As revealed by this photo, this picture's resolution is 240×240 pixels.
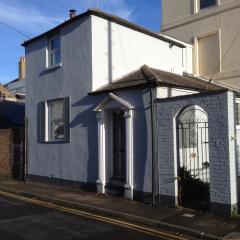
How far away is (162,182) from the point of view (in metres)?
10.7

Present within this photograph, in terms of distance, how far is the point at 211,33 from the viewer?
17984 mm

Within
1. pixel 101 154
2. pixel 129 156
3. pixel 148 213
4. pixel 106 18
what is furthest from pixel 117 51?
pixel 148 213

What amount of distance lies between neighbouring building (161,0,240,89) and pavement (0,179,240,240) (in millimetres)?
8327

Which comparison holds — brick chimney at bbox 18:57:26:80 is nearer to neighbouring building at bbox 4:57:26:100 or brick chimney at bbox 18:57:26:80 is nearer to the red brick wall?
neighbouring building at bbox 4:57:26:100

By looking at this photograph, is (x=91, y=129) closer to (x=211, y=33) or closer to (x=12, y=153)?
(x=12, y=153)

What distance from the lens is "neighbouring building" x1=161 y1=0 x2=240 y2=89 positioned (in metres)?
17.1

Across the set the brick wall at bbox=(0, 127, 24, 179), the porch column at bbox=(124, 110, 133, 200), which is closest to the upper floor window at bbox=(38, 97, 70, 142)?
the brick wall at bbox=(0, 127, 24, 179)

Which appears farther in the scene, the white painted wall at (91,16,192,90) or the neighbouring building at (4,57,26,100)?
the neighbouring building at (4,57,26,100)

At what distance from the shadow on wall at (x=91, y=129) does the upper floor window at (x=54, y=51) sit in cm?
255

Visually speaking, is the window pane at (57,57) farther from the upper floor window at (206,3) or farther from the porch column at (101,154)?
the upper floor window at (206,3)

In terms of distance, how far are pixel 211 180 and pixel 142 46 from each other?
6.89m

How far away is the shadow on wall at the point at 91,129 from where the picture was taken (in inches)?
510

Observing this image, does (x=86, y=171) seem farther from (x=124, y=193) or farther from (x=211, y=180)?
(x=211, y=180)

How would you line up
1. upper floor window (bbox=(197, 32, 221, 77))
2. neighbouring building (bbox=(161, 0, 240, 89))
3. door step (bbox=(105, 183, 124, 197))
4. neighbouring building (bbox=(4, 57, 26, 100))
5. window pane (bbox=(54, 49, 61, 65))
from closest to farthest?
1. door step (bbox=(105, 183, 124, 197))
2. window pane (bbox=(54, 49, 61, 65))
3. neighbouring building (bbox=(161, 0, 240, 89))
4. upper floor window (bbox=(197, 32, 221, 77))
5. neighbouring building (bbox=(4, 57, 26, 100))
